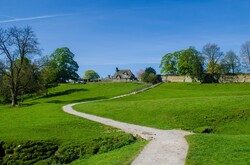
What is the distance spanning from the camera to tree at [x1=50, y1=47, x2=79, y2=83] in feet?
347

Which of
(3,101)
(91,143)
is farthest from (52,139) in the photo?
(3,101)

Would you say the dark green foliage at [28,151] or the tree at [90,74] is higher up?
the tree at [90,74]

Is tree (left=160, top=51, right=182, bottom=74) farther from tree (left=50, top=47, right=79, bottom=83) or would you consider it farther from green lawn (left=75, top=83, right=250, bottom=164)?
green lawn (left=75, top=83, right=250, bottom=164)

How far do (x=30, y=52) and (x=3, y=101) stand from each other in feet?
62.4

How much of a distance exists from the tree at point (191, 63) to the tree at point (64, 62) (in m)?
36.4

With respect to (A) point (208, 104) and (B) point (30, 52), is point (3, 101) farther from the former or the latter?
(A) point (208, 104)

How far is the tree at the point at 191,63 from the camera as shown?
99.4 metres

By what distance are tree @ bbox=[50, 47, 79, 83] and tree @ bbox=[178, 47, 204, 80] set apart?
3642cm

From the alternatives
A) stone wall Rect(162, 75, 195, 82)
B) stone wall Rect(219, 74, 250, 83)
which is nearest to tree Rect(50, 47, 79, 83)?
stone wall Rect(162, 75, 195, 82)

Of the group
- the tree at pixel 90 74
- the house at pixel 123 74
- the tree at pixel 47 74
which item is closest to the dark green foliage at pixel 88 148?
the tree at pixel 47 74

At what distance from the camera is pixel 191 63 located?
106 meters

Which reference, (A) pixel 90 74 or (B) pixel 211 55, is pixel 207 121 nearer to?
(B) pixel 211 55

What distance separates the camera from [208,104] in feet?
113

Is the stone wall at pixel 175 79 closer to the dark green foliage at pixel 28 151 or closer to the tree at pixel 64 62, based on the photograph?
Answer: the tree at pixel 64 62
